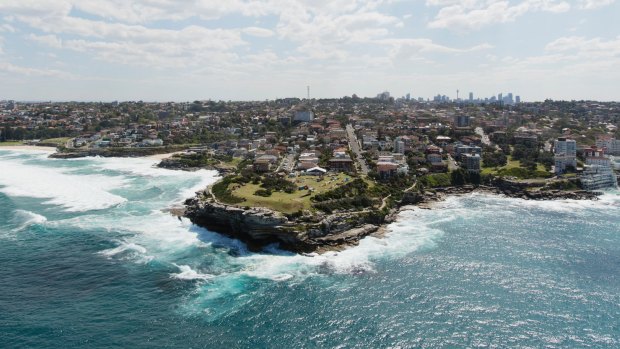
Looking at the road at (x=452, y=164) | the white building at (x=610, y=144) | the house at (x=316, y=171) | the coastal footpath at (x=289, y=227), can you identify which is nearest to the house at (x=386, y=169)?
the house at (x=316, y=171)

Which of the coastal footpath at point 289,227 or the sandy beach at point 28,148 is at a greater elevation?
the sandy beach at point 28,148

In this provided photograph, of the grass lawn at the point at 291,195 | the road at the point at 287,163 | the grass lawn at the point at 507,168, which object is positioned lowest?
the grass lawn at the point at 507,168

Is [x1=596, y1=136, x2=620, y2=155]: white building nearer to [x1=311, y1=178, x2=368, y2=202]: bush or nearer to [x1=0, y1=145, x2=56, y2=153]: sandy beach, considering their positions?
[x1=311, y1=178, x2=368, y2=202]: bush

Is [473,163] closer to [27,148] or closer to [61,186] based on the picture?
[61,186]

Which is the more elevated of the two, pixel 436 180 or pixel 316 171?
pixel 316 171

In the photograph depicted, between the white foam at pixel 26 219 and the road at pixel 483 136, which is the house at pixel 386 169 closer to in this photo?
the road at pixel 483 136

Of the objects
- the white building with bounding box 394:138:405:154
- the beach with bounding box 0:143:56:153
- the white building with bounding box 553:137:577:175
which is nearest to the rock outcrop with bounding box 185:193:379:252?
the white building with bounding box 394:138:405:154

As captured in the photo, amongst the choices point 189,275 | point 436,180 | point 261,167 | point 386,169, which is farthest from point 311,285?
point 436,180

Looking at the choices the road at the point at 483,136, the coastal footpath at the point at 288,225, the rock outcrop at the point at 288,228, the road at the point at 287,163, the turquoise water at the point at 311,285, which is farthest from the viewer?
the road at the point at 483,136
